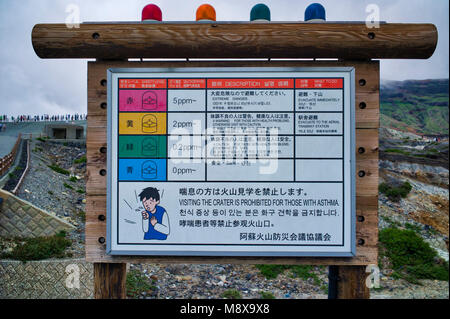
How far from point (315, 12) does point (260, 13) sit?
45cm

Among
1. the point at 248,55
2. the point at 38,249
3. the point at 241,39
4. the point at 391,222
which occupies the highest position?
the point at 241,39

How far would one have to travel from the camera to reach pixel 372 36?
2.14 m

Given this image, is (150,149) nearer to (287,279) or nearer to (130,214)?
(130,214)

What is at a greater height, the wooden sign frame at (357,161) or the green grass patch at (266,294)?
the wooden sign frame at (357,161)

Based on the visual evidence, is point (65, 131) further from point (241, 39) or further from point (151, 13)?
point (241, 39)

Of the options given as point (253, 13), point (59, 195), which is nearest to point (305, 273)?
point (253, 13)

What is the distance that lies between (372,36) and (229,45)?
1.15 meters

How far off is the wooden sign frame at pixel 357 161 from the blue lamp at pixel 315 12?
362 mm

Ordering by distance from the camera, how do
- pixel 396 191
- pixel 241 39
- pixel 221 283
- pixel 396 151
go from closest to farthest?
pixel 241 39 → pixel 221 283 → pixel 396 191 → pixel 396 151

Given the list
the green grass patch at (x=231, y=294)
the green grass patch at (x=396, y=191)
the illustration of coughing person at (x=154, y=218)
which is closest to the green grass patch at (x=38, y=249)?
the green grass patch at (x=231, y=294)

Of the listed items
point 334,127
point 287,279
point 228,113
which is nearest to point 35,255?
point 287,279

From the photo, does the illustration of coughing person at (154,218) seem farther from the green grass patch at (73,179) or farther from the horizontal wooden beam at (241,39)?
the green grass patch at (73,179)

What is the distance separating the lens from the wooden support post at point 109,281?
7.43 feet

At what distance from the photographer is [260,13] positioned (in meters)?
2.22
